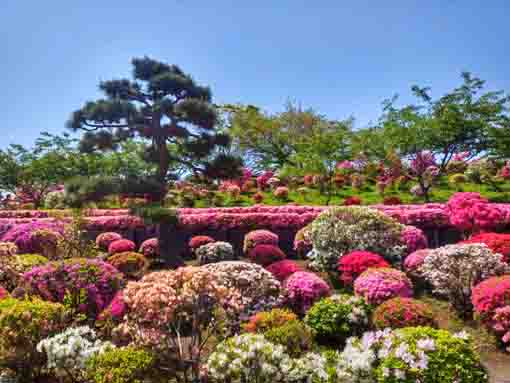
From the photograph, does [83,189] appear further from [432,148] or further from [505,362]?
[432,148]

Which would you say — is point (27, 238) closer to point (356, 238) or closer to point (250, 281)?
point (250, 281)

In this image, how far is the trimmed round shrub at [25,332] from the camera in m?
5.67

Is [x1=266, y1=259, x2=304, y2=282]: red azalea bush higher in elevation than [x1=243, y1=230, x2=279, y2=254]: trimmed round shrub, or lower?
lower

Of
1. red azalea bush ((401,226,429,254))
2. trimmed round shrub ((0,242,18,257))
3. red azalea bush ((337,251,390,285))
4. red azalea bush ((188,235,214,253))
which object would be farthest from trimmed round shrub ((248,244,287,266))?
trimmed round shrub ((0,242,18,257))

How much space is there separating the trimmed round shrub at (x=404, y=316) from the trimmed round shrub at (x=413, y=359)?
2.38 metres

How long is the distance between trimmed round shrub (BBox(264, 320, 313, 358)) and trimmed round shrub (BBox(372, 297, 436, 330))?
5.48 feet

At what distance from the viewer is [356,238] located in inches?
456

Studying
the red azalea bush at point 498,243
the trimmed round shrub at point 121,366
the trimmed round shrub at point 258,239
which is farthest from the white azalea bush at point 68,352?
the red azalea bush at point 498,243

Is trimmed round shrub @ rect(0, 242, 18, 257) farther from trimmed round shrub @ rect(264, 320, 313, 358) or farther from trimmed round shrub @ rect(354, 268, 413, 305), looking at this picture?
trimmed round shrub @ rect(354, 268, 413, 305)

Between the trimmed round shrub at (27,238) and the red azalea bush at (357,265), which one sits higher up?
the trimmed round shrub at (27,238)

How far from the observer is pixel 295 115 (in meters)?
41.4

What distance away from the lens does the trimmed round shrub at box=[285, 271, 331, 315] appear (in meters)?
8.66

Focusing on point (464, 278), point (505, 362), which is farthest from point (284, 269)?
point (505, 362)

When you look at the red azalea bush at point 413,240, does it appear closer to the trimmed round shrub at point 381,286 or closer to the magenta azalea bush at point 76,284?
the trimmed round shrub at point 381,286
